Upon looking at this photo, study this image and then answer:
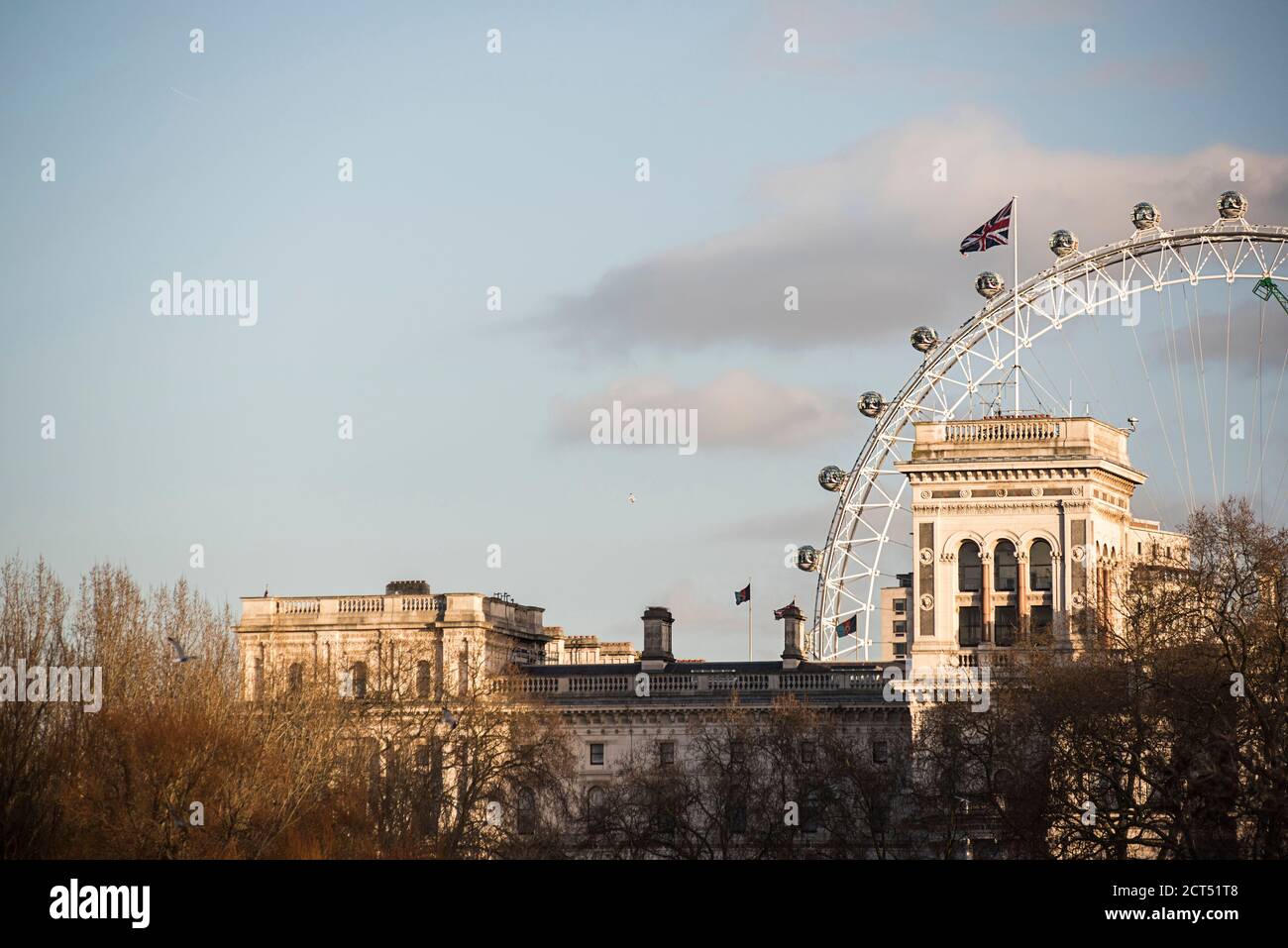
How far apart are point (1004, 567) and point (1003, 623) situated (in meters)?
2.82

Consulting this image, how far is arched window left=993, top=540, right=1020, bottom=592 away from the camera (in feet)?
471

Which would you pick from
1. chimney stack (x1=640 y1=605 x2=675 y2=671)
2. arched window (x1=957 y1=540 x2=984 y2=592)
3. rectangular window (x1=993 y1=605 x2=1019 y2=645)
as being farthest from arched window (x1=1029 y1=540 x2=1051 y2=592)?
chimney stack (x1=640 y1=605 x2=675 y2=671)

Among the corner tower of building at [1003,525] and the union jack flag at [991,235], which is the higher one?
the union jack flag at [991,235]

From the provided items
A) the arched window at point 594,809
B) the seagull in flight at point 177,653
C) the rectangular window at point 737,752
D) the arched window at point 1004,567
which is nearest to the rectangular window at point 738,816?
the rectangular window at point 737,752

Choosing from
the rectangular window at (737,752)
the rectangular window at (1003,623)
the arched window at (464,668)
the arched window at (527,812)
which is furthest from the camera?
the rectangular window at (1003,623)

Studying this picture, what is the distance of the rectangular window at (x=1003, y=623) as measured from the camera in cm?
14350

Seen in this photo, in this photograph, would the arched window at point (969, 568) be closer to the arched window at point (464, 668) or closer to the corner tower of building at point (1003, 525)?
the corner tower of building at point (1003, 525)

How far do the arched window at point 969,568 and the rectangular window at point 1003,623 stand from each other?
152 cm

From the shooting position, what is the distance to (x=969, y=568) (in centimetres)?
14475

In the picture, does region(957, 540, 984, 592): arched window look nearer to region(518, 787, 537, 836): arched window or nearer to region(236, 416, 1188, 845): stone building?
region(236, 416, 1188, 845): stone building
